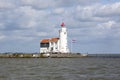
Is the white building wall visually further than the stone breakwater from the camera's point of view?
No

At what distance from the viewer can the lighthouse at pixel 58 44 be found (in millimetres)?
144250

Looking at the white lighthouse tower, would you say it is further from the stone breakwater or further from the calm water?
the calm water

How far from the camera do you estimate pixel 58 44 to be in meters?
146

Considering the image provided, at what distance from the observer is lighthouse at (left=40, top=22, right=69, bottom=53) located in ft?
473

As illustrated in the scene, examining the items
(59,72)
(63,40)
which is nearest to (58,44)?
(63,40)

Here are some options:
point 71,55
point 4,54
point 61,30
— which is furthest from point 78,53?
point 4,54

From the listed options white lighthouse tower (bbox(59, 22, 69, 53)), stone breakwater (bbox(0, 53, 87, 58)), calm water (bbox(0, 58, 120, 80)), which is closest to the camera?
calm water (bbox(0, 58, 120, 80))

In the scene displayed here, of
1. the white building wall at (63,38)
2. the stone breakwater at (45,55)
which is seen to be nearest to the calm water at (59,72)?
the white building wall at (63,38)

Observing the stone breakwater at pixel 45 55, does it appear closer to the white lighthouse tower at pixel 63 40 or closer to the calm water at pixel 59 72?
the white lighthouse tower at pixel 63 40

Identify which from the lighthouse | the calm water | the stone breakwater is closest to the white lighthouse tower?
the lighthouse

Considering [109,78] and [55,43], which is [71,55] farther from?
[109,78]

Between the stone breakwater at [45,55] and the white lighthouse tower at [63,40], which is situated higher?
the white lighthouse tower at [63,40]

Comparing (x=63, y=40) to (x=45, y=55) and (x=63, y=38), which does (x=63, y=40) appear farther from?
(x=45, y=55)

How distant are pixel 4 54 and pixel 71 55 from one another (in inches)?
1491
